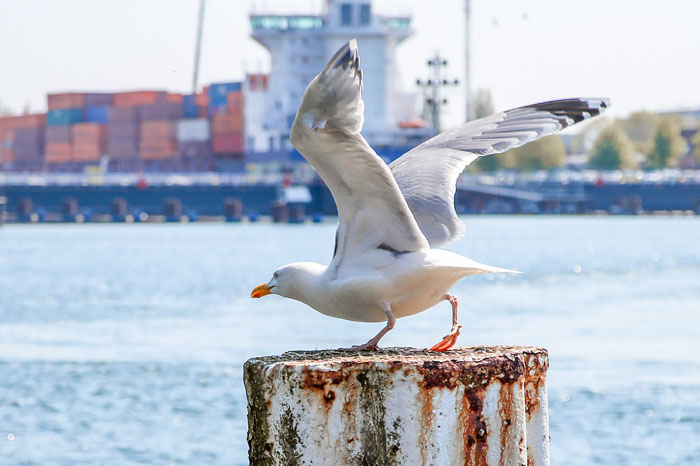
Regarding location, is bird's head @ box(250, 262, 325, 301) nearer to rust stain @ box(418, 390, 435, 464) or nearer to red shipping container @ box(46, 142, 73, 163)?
rust stain @ box(418, 390, 435, 464)

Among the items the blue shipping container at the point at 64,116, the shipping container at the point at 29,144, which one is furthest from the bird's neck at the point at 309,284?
the shipping container at the point at 29,144

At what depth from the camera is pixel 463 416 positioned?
3.22 meters

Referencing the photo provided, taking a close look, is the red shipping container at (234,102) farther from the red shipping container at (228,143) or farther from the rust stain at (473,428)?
the rust stain at (473,428)

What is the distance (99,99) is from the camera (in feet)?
344

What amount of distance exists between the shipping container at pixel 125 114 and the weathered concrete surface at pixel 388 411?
97.5 meters

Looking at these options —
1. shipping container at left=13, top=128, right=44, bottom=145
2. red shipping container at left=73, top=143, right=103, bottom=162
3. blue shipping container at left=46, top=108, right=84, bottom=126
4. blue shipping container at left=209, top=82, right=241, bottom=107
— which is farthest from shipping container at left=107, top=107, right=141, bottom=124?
shipping container at left=13, top=128, right=44, bottom=145

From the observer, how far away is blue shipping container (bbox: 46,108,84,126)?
337ft

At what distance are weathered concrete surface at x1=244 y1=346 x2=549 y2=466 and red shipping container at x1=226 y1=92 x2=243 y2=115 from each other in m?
91.9

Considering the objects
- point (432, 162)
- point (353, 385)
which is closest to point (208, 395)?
point (432, 162)

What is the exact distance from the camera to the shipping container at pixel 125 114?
98.8 meters

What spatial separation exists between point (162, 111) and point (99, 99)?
32.7 feet

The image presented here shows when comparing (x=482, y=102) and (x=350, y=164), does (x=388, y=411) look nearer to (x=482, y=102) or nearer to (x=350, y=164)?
(x=350, y=164)

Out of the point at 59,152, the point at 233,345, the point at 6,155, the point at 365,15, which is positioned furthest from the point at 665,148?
the point at 233,345

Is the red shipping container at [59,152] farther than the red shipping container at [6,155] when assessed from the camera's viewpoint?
No
